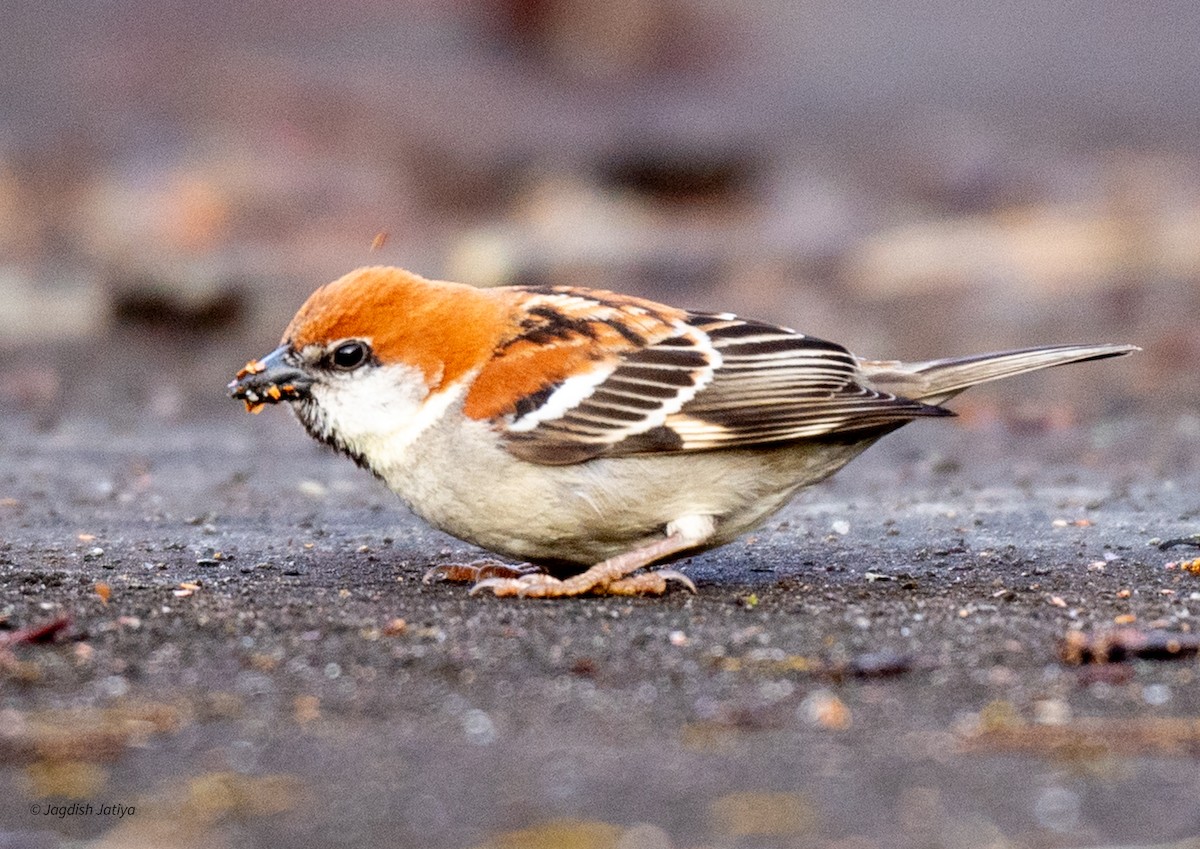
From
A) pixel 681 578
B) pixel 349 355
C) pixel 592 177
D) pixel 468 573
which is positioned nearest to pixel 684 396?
pixel 681 578

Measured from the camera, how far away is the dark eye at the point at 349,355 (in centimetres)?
595

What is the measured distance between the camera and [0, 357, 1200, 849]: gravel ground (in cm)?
366

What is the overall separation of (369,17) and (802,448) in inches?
A: 684

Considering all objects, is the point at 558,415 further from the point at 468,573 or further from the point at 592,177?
the point at 592,177

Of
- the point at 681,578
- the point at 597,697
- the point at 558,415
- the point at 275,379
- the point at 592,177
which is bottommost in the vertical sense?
the point at 597,697

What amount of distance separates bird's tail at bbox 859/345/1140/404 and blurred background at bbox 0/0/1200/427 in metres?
4.29

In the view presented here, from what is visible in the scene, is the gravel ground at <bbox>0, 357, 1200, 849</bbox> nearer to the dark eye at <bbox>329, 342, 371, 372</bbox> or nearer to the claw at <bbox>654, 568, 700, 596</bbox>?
the claw at <bbox>654, 568, 700, 596</bbox>

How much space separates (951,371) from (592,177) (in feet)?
33.8

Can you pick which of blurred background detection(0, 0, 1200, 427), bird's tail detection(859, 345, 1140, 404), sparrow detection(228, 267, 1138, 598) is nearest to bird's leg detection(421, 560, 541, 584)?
sparrow detection(228, 267, 1138, 598)

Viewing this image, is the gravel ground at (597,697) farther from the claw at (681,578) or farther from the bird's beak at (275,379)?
the bird's beak at (275,379)

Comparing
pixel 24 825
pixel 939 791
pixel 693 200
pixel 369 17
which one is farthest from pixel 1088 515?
pixel 369 17

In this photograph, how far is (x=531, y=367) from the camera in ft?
19.9

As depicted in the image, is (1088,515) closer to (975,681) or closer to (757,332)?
(757,332)

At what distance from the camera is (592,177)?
16469 mm
